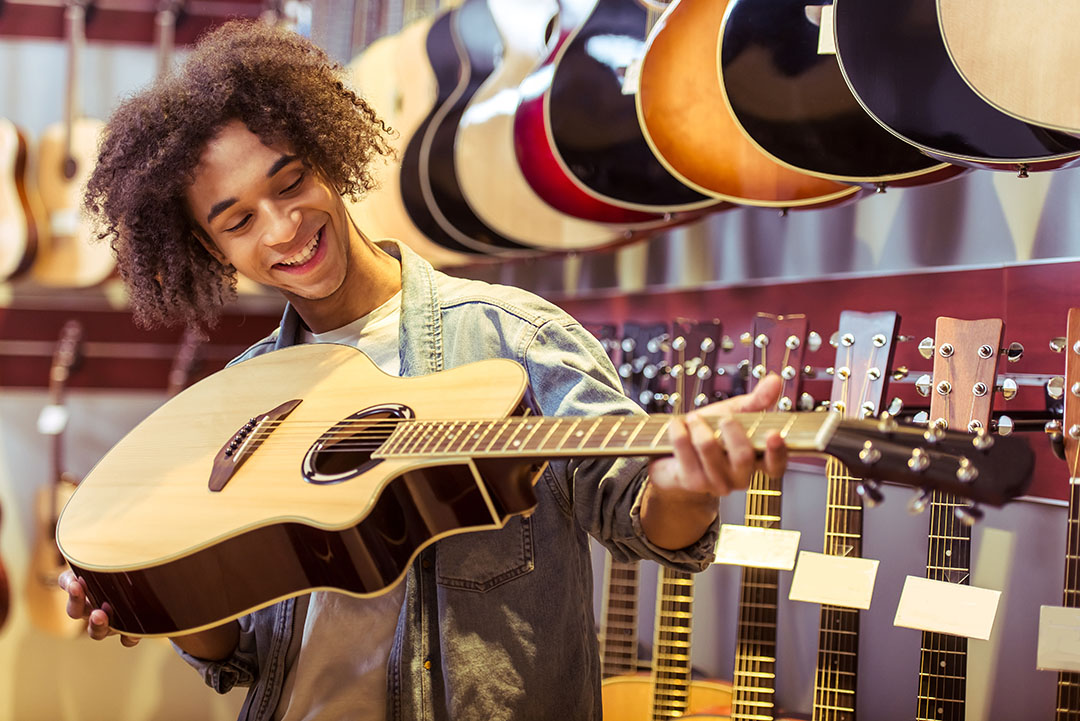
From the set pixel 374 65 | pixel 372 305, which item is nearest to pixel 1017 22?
pixel 372 305

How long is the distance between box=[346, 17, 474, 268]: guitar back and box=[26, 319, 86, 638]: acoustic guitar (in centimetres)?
141

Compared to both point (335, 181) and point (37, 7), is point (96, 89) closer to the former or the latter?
point (37, 7)

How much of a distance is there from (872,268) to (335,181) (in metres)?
1.12

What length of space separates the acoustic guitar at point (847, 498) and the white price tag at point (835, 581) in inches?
3.8

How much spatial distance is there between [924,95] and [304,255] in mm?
887

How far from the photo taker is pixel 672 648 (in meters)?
2.15

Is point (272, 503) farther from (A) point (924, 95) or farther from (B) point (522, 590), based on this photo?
(A) point (924, 95)

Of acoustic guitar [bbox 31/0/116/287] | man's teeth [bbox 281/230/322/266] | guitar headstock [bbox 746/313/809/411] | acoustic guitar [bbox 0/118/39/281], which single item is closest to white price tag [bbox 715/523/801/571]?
guitar headstock [bbox 746/313/809/411]

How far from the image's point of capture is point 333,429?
1.30 m

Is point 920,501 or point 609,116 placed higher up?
point 609,116

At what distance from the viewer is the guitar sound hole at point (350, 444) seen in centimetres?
122

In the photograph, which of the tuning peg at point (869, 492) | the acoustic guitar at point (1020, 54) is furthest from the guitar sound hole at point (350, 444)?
the acoustic guitar at point (1020, 54)

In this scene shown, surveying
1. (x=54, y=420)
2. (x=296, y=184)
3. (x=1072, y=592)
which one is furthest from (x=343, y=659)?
(x=54, y=420)

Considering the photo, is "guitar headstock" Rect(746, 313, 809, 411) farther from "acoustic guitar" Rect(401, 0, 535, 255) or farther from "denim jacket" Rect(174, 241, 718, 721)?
"acoustic guitar" Rect(401, 0, 535, 255)
